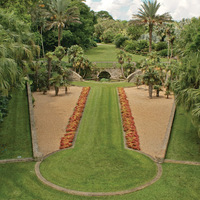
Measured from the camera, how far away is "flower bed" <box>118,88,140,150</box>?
56.7ft

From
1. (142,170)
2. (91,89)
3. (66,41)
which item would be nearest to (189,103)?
(142,170)

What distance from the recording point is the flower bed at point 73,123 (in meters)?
17.3

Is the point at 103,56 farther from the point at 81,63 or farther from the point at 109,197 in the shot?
the point at 109,197

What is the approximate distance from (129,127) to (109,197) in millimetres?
9461

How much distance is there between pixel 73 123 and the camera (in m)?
20.9

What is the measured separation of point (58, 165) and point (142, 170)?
465 centimetres

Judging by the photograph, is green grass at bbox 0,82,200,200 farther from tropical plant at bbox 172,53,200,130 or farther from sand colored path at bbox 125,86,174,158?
tropical plant at bbox 172,53,200,130

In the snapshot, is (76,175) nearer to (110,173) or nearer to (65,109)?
(110,173)

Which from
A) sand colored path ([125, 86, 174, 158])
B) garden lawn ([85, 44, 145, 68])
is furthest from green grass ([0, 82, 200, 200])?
garden lawn ([85, 44, 145, 68])

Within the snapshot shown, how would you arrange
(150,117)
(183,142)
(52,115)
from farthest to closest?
(52,115) → (150,117) → (183,142)

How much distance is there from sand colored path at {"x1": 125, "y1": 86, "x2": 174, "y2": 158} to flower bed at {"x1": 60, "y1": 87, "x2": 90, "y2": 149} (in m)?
4.99

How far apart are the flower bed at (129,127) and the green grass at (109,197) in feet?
12.9

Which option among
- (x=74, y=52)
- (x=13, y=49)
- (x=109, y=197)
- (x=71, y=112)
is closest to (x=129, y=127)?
(x=71, y=112)

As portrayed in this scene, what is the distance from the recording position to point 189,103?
607 inches
